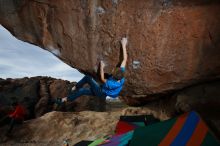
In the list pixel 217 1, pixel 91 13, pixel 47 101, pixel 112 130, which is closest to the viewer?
pixel 217 1

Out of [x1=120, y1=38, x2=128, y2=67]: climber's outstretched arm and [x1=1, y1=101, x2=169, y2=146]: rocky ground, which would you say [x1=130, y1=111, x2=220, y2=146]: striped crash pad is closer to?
[x1=120, y1=38, x2=128, y2=67]: climber's outstretched arm

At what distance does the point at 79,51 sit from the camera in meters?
7.95

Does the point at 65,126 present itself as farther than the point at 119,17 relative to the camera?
Yes

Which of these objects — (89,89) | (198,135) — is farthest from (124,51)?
(198,135)

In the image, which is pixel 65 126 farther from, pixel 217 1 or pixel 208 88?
pixel 217 1

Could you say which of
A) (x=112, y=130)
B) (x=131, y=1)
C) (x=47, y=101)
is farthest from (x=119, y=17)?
(x=47, y=101)

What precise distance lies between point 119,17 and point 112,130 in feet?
14.7

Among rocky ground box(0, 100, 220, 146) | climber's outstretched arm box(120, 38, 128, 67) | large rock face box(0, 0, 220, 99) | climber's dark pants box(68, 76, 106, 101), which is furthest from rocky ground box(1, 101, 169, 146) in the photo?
climber's outstretched arm box(120, 38, 128, 67)

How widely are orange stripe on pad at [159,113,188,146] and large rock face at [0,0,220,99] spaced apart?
230 cm

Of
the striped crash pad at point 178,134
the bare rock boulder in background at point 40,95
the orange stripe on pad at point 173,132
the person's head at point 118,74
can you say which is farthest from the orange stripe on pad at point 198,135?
the bare rock boulder in background at point 40,95

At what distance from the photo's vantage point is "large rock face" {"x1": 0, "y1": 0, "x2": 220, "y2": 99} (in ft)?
23.5

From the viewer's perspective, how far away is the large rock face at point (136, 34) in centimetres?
718

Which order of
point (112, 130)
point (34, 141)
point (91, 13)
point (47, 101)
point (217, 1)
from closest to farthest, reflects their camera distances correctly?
point (217, 1) → point (91, 13) → point (112, 130) → point (34, 141) → point (47, 101)

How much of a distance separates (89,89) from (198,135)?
336cm
